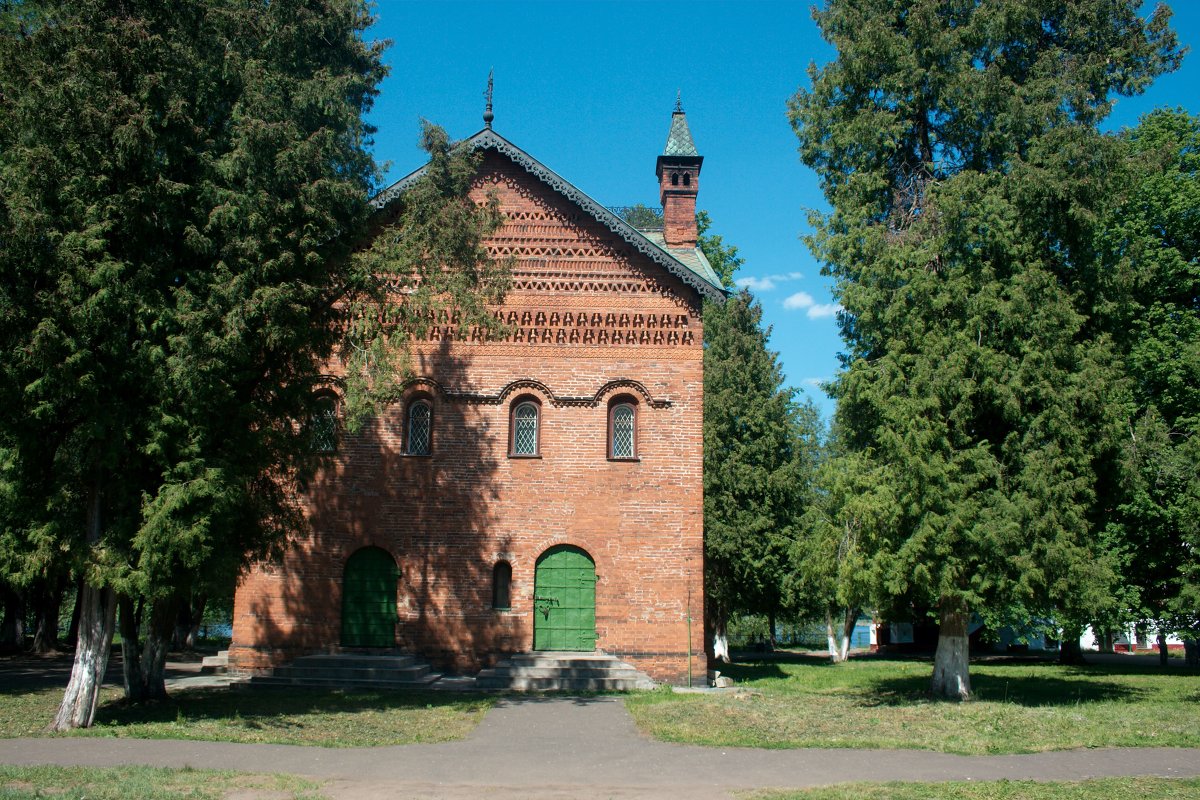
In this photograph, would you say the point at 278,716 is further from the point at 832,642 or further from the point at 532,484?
the point at 832,642

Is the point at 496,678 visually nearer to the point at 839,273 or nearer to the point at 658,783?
the point at 658,783

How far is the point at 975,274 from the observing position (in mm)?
17109

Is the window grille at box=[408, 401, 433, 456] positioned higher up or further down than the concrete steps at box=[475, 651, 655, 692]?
higher up

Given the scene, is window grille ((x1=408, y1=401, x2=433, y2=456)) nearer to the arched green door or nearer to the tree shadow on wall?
the tree shadow on wall

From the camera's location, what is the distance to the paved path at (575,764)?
9312 millimetres

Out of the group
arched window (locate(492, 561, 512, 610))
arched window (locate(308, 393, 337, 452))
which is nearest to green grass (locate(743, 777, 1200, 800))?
arched window (locate(308, 393, 337, 452))

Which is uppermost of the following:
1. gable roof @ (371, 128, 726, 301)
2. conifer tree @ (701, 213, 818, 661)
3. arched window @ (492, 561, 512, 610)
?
gable roof @ (371, 128, 726, 301)

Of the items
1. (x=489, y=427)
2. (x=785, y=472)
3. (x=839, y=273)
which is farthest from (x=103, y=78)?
(x=785, y=472)

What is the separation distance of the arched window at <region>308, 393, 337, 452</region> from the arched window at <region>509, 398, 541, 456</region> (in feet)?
12.5

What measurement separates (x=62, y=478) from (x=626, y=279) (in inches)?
467

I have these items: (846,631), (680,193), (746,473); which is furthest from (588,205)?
(846,631)

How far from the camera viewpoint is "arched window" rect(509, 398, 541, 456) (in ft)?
65.1

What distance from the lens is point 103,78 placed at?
12383 millimetres

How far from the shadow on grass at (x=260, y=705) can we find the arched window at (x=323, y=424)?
427cm
